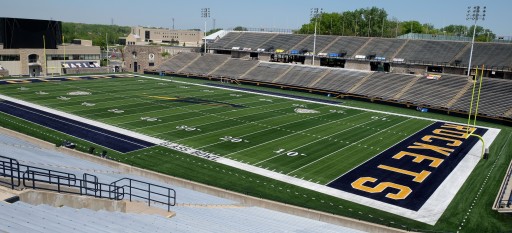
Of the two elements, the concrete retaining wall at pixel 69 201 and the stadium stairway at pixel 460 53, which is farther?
the stadium stairway at pixel 460 53

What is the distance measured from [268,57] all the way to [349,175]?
1913 inches

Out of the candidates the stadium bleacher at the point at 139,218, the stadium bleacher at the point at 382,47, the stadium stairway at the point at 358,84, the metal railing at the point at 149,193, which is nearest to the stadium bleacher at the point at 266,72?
the stadium stairway at the point at 358,84

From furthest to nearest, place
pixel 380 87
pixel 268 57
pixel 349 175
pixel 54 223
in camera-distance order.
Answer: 1. pixel 268 57
2. pixel 380 87
3. pixel 349 175
4. pixel 54 223

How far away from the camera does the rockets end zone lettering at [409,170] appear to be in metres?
19.5

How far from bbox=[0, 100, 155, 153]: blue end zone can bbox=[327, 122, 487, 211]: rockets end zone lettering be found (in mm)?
12227

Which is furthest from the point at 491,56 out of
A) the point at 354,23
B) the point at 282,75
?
the point at 354,23

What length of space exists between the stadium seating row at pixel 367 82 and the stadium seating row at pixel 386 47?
24.2ft

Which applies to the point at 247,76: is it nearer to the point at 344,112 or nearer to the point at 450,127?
the point at 344,112

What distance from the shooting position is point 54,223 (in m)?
8.59

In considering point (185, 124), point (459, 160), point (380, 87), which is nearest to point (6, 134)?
point (185, 124)

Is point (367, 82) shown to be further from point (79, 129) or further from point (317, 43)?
point (79, 129)

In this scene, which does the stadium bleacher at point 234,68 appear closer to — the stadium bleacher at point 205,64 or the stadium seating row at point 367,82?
the stadium seating row at point 367,82

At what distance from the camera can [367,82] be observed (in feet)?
165

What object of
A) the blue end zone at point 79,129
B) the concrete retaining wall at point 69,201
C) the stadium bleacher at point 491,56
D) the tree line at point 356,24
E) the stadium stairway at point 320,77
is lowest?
the blue end zone at point 79,129
